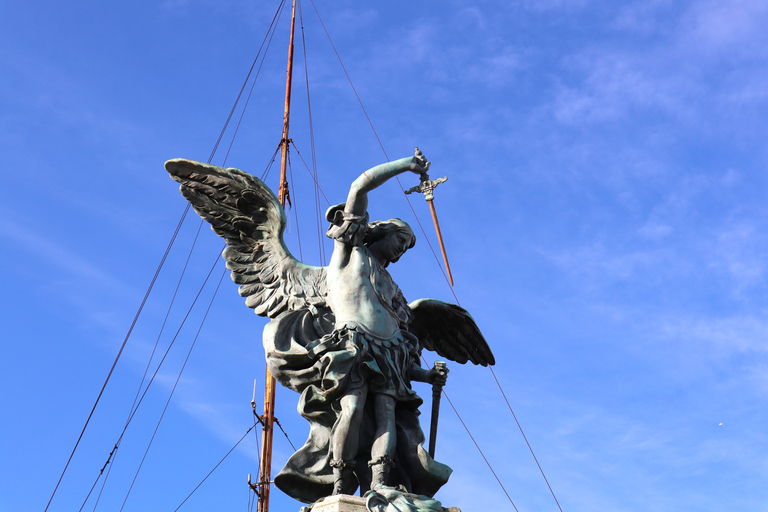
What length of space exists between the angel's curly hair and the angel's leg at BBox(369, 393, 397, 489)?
170 cm

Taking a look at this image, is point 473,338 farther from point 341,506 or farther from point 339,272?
point 341,506

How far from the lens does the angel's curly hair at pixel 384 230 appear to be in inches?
383

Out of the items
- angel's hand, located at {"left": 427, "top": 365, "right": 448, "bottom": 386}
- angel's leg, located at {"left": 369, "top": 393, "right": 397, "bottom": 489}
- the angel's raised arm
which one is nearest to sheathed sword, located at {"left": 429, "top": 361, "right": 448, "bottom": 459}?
angel's hand, located at {"left": 427, "top": 365, "right": 448, "bottom": 386}

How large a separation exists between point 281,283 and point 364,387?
4.96 feet

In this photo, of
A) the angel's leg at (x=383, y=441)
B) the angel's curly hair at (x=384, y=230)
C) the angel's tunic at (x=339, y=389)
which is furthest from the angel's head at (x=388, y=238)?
the angel's leg at (x=383, y=441)

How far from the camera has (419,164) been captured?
30.1 ft

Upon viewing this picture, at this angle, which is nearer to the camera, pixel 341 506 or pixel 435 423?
pixel 341 506

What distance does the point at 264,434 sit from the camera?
18547 mm

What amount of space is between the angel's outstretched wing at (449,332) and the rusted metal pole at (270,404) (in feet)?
19.6

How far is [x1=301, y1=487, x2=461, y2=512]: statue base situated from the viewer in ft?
26.3

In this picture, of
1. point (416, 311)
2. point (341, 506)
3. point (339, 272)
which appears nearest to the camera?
point (341, 506)

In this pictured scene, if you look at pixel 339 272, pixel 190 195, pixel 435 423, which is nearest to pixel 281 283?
pixel 339 272

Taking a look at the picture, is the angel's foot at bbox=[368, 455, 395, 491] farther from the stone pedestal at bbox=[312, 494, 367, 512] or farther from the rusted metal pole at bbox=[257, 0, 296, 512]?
the rusted metal pole at bbox=[257, 0, 296, 512]

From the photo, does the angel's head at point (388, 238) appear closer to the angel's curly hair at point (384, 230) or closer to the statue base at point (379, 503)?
the angel's curly hair at point (384, 230)
